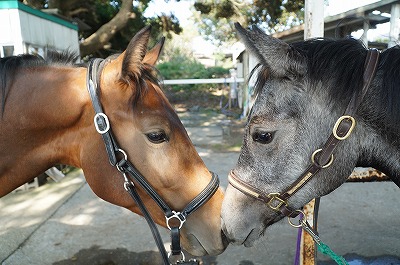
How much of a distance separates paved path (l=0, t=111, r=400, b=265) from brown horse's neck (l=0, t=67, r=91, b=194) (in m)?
2.09

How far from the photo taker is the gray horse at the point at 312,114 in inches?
57.3

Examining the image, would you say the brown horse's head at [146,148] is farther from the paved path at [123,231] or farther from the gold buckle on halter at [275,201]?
the paved path at [123,231]

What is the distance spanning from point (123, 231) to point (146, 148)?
280 centimetres

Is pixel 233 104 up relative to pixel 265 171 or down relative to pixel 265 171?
down

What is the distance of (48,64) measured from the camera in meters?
1.82

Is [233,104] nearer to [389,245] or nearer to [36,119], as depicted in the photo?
[389,245]

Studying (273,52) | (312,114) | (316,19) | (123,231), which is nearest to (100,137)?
(273,52)

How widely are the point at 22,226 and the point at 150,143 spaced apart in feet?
11.7

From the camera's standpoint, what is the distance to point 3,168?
170 cm

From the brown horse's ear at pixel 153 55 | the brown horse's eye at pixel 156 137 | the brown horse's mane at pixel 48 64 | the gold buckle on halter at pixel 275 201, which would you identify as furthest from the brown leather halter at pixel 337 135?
the brown horse's ear at pixel 153 55

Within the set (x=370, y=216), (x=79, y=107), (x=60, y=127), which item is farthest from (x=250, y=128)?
(x=370, y=216)

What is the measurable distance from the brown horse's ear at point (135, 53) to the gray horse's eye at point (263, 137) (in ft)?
2.12

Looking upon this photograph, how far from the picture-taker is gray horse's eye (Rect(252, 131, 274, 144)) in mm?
1545

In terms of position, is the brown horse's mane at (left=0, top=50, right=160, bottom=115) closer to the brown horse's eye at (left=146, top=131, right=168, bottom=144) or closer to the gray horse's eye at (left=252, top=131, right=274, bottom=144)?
the brown horse's eye at (left=146, top=131, right=168, bottom=144)
